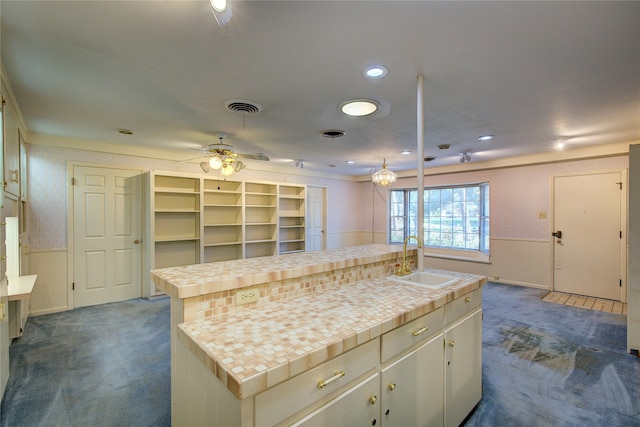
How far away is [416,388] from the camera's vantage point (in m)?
1.47

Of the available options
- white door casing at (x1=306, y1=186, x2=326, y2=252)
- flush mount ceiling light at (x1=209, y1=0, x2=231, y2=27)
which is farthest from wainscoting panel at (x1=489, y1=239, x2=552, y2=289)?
flush mount ceiling light at (x1=209, y1=0, x2=231, y2=27)

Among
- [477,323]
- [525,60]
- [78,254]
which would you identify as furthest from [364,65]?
[78,254]

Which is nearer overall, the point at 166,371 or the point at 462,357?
the point at 462,357

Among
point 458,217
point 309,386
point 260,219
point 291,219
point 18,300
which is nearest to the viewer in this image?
point 309,386

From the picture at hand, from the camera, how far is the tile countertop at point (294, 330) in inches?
35.6

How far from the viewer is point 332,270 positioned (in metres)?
1.85

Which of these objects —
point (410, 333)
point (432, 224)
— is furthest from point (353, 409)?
point (432, 224)

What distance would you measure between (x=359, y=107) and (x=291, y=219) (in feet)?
13.2

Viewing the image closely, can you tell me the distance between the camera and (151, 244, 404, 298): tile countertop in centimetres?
132

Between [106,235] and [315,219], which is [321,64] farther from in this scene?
[315,219]

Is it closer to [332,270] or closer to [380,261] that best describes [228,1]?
[332,270]

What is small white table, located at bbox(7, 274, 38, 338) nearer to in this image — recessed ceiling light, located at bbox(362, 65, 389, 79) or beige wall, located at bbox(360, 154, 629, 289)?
recessed ceiling light, located at bbox(362, 65, 389, 79)

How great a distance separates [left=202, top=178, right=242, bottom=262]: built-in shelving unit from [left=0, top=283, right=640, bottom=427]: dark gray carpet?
5.13 ft

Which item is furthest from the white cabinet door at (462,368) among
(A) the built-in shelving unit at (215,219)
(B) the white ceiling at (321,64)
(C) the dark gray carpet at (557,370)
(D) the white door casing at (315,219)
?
(D) the white door casing at (315,219)
